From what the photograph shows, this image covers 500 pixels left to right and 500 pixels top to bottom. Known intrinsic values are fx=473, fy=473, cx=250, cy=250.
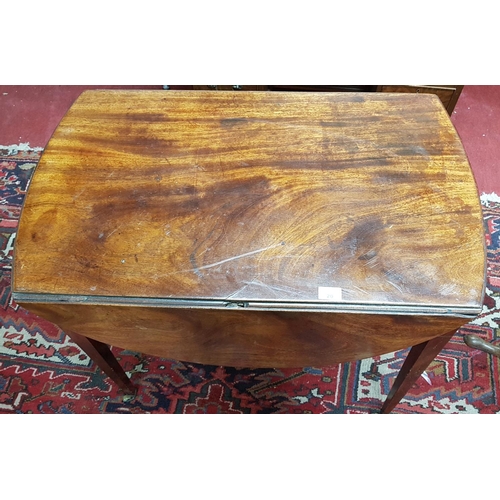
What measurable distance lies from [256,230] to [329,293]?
175 mm

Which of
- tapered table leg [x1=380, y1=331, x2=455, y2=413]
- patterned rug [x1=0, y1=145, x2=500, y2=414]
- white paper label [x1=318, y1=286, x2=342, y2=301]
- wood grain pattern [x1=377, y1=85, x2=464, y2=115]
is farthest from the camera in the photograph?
wood grain pattern [x1=377, y1=85, x2=464, y2=115]

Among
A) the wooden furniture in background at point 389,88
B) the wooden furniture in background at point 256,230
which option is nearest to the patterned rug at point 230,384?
the wooden furniture in background at point 256,230

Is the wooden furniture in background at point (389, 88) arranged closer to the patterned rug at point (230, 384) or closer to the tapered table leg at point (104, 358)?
the patterned rug at point (230, 384)

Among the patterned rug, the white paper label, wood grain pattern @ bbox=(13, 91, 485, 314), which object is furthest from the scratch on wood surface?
the patterned rug

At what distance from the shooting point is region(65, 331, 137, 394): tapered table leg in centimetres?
96

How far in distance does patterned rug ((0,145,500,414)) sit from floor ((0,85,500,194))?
1.91ft

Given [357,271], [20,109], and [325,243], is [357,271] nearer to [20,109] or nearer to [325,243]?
[325,243]

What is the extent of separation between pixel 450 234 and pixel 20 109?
170cm

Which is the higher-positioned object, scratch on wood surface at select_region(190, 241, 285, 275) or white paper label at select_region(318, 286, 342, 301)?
scratch on wood surface at select_region(190, 241, 285, 275)

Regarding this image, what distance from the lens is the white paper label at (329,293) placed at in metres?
0.78

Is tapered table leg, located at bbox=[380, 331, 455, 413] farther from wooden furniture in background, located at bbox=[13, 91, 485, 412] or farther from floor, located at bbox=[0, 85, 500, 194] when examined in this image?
floor, located at bbox=[0, 85, 500, 194]

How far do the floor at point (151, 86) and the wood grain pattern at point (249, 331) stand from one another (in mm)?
974

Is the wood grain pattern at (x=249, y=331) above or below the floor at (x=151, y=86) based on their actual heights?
below

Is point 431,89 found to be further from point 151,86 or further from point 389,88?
point 151,86
